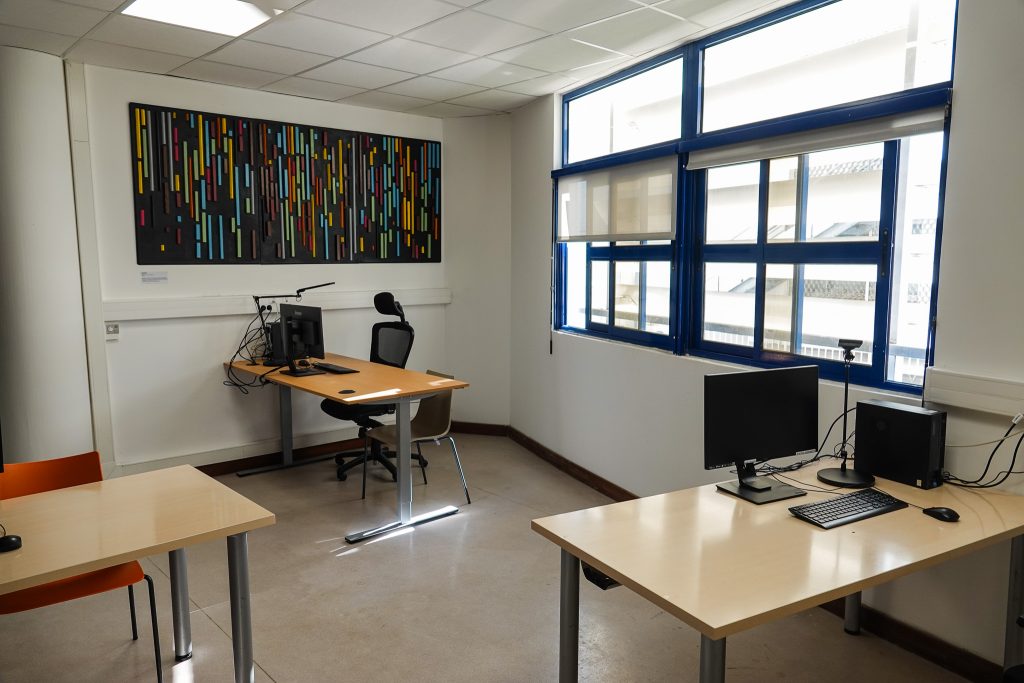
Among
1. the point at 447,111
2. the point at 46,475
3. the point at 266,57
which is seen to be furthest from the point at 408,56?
the point at 46,475

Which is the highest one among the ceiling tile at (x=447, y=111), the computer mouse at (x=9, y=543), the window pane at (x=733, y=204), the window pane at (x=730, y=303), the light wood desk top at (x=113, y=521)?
the ceiling tile at (x=447, y=111)

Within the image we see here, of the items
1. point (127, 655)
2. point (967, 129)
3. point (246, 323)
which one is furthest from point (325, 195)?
point (967, 129)

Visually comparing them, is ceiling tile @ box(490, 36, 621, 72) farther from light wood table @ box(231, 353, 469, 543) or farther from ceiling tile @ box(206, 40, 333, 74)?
light wood table @ box(231, 353, 469, 543)

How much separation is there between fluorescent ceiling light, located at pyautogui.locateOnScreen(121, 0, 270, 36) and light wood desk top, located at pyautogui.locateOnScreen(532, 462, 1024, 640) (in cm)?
311

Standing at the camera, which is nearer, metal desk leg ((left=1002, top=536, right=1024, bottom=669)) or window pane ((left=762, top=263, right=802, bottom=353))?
metal desk leg ((left=1002, top=536, right=1024, bottom=669))

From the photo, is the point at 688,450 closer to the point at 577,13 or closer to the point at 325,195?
the point at 577,13

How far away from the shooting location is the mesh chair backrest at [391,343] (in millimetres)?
5121

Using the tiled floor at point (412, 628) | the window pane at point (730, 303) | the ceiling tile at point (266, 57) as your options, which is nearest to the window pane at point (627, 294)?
the window pane at point (730, 303)

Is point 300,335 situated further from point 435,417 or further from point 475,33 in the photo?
point 475,33

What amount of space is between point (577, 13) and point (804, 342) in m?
2.02

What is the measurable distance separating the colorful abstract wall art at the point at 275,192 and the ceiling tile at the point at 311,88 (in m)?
0.25

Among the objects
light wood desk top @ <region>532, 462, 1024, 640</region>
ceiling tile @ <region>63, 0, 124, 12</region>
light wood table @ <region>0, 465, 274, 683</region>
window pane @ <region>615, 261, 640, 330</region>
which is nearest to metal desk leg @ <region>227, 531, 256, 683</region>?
light wood table @ <region>0, 465, 274, 683</region>

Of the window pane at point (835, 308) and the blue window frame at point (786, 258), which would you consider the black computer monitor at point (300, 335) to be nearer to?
the blue window frame at point (786, 258)

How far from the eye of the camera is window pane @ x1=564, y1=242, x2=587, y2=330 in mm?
5172
